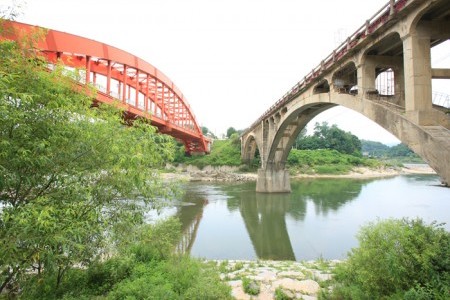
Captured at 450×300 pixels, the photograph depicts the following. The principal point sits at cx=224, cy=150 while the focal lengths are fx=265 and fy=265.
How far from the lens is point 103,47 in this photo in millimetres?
18844

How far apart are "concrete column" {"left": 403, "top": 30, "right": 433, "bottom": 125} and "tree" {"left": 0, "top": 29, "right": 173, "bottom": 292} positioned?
23.2 feet

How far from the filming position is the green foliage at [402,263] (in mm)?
4453

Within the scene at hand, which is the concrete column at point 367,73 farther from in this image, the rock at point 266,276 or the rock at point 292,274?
the rock at point 266,276

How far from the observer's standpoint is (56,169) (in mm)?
4121

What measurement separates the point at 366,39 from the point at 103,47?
16.8 m

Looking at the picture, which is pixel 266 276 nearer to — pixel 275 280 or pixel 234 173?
pixel 275 280

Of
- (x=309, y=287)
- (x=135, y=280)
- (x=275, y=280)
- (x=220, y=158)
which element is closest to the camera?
(x=135, y=280)

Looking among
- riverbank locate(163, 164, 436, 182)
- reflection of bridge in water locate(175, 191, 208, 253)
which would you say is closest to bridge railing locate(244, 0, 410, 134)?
reflection of bridge in water locate(175, 191, 208, 253)

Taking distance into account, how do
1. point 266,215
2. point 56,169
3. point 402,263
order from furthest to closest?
point 266,215, point 402,263, point 56,169

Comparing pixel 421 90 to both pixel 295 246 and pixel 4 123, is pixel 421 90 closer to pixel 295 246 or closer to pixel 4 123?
pixel 295 246

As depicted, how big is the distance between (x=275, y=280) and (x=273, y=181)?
23.4 meters

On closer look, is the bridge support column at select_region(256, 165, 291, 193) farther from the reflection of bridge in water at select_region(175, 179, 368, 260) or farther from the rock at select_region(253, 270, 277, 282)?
the rock at select_region(253, 270, 277, 282)

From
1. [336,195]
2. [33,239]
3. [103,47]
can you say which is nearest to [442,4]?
[33,239]

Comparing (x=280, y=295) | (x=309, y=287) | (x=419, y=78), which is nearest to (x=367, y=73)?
(x=419, y=78)
